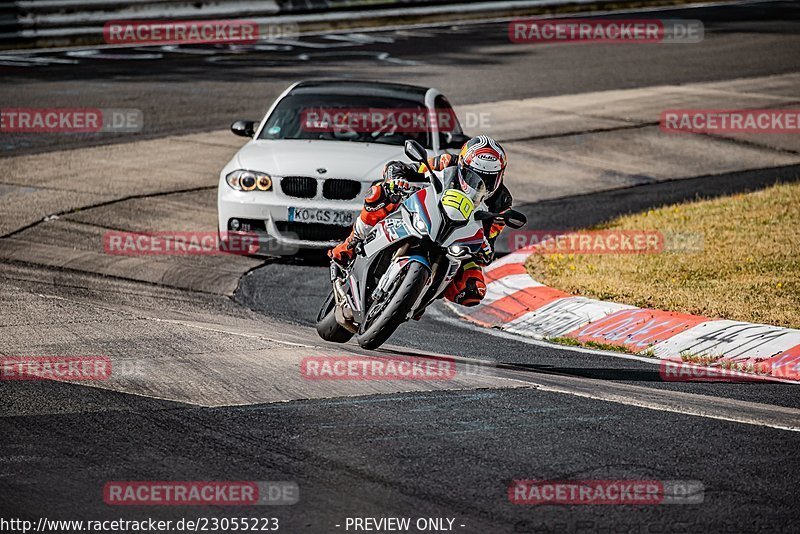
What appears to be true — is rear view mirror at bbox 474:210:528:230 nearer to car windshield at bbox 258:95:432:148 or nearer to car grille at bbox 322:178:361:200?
car grille at bbox 322:178:361:200

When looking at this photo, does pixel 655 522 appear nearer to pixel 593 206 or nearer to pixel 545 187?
pixel 593 206

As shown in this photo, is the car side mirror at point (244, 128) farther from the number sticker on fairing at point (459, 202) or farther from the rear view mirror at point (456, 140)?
the number sticker on fairing at point (459, 202)

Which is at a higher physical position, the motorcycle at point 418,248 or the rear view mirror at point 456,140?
the rear view mirror at point 456,140

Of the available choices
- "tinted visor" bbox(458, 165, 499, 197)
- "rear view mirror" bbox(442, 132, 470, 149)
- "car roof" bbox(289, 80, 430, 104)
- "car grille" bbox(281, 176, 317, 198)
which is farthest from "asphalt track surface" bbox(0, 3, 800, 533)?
"car roof" bbox(289, 80, 430, 104)

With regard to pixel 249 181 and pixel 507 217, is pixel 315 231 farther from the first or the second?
pixel 507 217

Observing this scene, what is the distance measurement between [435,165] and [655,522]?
3.71 m

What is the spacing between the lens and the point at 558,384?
25.1ft

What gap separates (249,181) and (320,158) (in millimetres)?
726

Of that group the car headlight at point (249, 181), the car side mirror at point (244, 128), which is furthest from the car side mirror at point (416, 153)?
the car side mirror at point (244, 128)

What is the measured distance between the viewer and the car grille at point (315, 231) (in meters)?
11.5

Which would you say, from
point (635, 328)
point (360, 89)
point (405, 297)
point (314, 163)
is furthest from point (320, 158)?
point (405, 297)

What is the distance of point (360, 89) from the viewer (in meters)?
13.2

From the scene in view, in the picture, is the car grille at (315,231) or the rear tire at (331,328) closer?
the rear tire at (331,328)

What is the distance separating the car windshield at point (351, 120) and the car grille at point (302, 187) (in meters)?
1.10
